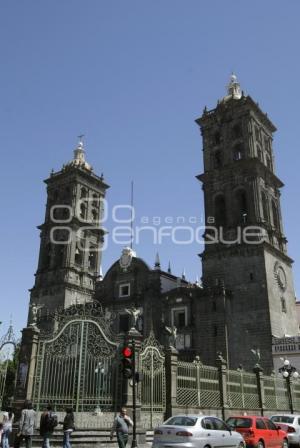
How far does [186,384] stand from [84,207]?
4121cm

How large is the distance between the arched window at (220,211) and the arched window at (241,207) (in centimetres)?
169

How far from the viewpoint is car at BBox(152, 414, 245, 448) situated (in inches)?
542

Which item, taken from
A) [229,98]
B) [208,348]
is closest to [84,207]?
[229,98]

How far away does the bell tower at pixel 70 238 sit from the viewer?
181 feet

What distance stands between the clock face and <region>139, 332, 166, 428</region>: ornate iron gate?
24391mm

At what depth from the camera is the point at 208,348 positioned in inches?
1593

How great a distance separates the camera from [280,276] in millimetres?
44281

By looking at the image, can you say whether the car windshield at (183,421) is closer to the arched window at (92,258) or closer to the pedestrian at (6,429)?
the pedestrian at (6,429)

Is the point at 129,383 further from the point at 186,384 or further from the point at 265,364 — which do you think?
the point at 265,364

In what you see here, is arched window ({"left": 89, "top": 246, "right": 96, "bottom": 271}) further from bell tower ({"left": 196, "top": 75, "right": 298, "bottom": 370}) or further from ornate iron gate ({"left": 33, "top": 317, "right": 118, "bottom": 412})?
ornate iron gate ({"left": 33, "top": 317, "right": 118, "bottom": 412})

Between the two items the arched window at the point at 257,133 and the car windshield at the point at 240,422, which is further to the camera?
the arched window at the point at 257,133

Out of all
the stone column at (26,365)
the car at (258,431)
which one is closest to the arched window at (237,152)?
the car at (258,431)

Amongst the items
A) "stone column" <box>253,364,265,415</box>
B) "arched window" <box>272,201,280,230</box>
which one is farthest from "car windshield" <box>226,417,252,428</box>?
"arched window" <box>272,201,280,230</box>

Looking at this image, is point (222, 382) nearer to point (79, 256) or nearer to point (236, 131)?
point (236, 131)
